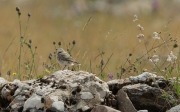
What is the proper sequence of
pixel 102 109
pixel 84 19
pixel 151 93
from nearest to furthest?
pixel 102 109, pixel 151 93, pixel 84 19

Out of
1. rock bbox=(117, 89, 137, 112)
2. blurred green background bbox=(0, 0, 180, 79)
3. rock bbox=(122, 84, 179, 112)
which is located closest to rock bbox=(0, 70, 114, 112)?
rock bbox=(117, 89, 137, 112)

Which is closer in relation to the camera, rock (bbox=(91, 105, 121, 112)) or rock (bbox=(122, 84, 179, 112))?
rock (bbox=(91, 105, 121, 112))

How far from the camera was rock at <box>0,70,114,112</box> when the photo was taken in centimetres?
592

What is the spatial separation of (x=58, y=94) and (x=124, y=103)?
0.75 meters

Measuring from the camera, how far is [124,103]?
6152 mm

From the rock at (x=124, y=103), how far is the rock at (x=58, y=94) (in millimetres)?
75

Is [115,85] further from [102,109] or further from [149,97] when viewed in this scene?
[102,109]

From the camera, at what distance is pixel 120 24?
20.3m

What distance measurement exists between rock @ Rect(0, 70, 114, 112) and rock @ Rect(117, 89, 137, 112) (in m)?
0.08

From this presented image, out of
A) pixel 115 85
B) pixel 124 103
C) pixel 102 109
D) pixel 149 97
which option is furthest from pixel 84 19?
pixel 102 109

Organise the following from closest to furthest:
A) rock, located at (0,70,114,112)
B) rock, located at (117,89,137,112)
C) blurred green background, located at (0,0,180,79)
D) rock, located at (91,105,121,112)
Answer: rock, located at (91,105,121,112) < rock, located at (0,70,114,112) < rock, located at (117,89,137,112) < blurred green background, located at (0,0,180,79)

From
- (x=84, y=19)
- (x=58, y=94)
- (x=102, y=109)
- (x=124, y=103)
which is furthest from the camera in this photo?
(x=84, y=19)

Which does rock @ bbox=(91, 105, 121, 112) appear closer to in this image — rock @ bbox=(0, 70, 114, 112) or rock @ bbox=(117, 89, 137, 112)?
rock @ bbox=(0, 70, 114, 112)

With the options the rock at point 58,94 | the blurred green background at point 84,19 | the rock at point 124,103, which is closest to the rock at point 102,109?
the rock at point 58,94
